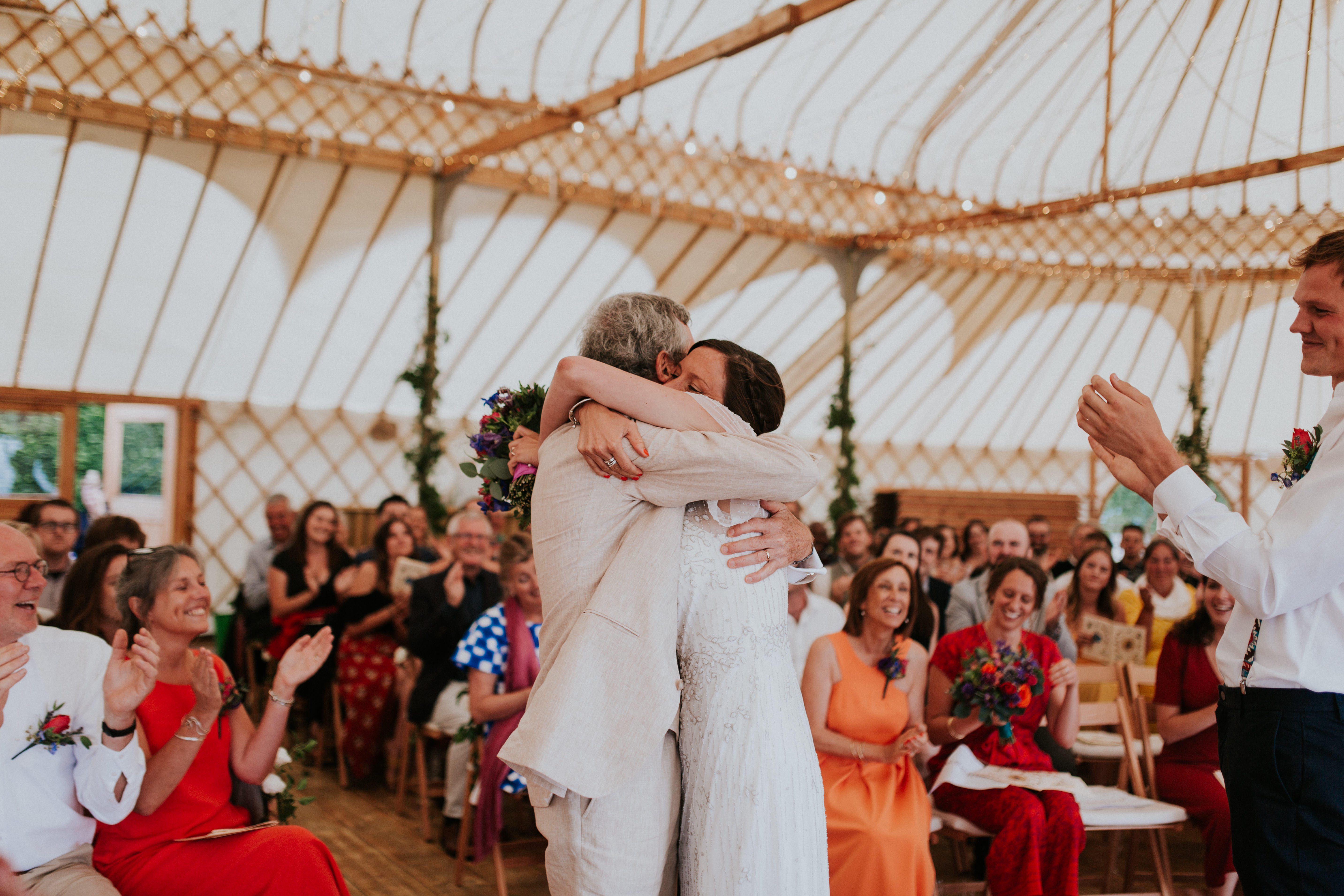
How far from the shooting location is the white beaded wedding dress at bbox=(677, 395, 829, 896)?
149 cm

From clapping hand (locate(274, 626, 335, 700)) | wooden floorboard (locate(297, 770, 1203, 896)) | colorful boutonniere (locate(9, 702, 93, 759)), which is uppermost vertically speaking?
clapping hand (locate(274, 626, 335, 700))

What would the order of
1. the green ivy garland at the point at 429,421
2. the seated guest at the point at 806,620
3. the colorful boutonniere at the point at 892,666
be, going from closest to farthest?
1. the colorful boutonniere at the point at 892,666
2. the seated guest at the point at 806,620
3. the green ivy garland at the point at 429,421

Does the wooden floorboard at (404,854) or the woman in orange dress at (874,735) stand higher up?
the woman in orange dress at (874,735)

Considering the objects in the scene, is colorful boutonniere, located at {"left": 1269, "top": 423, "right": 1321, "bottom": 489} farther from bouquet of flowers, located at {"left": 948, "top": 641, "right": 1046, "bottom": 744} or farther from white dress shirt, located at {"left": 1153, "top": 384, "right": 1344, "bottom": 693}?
bouquet of flowers, located at {"left": 948, "top": 641, "right": 1046, "bottom": 744}

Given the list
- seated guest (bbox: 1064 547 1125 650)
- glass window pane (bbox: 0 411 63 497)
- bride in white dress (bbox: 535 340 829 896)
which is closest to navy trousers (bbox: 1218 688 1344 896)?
bride in white dress (bbox: 535 340 829 896)

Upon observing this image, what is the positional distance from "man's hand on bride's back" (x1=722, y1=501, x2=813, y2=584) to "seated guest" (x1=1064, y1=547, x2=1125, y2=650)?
12.5 feet

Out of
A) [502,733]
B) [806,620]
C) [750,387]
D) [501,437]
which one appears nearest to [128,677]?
[501,437]

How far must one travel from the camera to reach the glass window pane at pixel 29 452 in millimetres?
8562

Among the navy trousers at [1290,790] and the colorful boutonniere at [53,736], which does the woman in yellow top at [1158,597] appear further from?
the colorful boutonniere at [53,736]

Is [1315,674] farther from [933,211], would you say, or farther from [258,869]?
[933,211]

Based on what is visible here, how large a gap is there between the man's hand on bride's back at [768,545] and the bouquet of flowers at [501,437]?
53cm

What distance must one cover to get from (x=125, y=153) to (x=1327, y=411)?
8294 mm

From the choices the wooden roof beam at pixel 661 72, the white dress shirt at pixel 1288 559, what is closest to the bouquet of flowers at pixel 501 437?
the white dress shirt at pixel 1288 559

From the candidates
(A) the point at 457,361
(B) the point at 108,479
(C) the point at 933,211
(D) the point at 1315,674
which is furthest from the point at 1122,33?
(B) the point at 108,479
